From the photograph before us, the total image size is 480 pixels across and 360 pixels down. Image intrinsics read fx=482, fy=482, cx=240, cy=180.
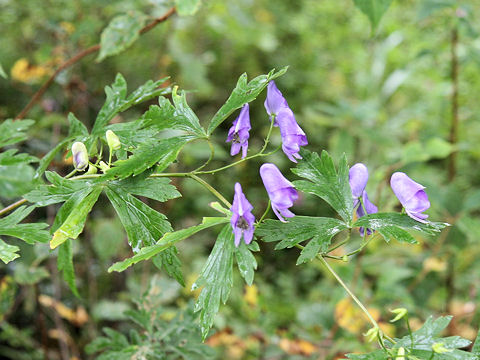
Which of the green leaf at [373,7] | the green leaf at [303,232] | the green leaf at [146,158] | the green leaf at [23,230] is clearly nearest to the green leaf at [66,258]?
the green leaf at [23,230]

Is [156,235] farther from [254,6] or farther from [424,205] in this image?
[254,6]

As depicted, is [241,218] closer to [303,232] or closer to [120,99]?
[303,232]

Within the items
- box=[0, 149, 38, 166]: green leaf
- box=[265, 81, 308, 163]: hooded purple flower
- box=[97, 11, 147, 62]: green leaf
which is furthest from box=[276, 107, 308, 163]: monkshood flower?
box=[97, 11, 147, 62]: green leaf

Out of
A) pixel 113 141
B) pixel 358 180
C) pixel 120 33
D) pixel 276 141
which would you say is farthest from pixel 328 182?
pixel 276 141

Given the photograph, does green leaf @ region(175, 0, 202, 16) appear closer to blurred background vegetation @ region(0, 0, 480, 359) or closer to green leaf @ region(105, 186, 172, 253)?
blurred background vegetation @ region(0, 0, 480, 359)

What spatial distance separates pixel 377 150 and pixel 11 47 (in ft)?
5.42

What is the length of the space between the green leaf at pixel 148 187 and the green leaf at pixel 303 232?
0.12 meters

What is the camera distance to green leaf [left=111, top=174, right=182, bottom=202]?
57 cm

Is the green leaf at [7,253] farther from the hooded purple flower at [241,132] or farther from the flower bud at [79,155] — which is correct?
the hooded purple flower at [241,132]

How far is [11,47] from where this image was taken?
1866 millimetres

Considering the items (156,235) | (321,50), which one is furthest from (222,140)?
(156,235)

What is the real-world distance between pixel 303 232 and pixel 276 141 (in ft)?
5.80

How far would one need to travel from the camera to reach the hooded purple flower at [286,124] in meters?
0.61

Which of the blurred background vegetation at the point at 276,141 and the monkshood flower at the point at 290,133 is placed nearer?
the monkshood flower at the point at 290,133
